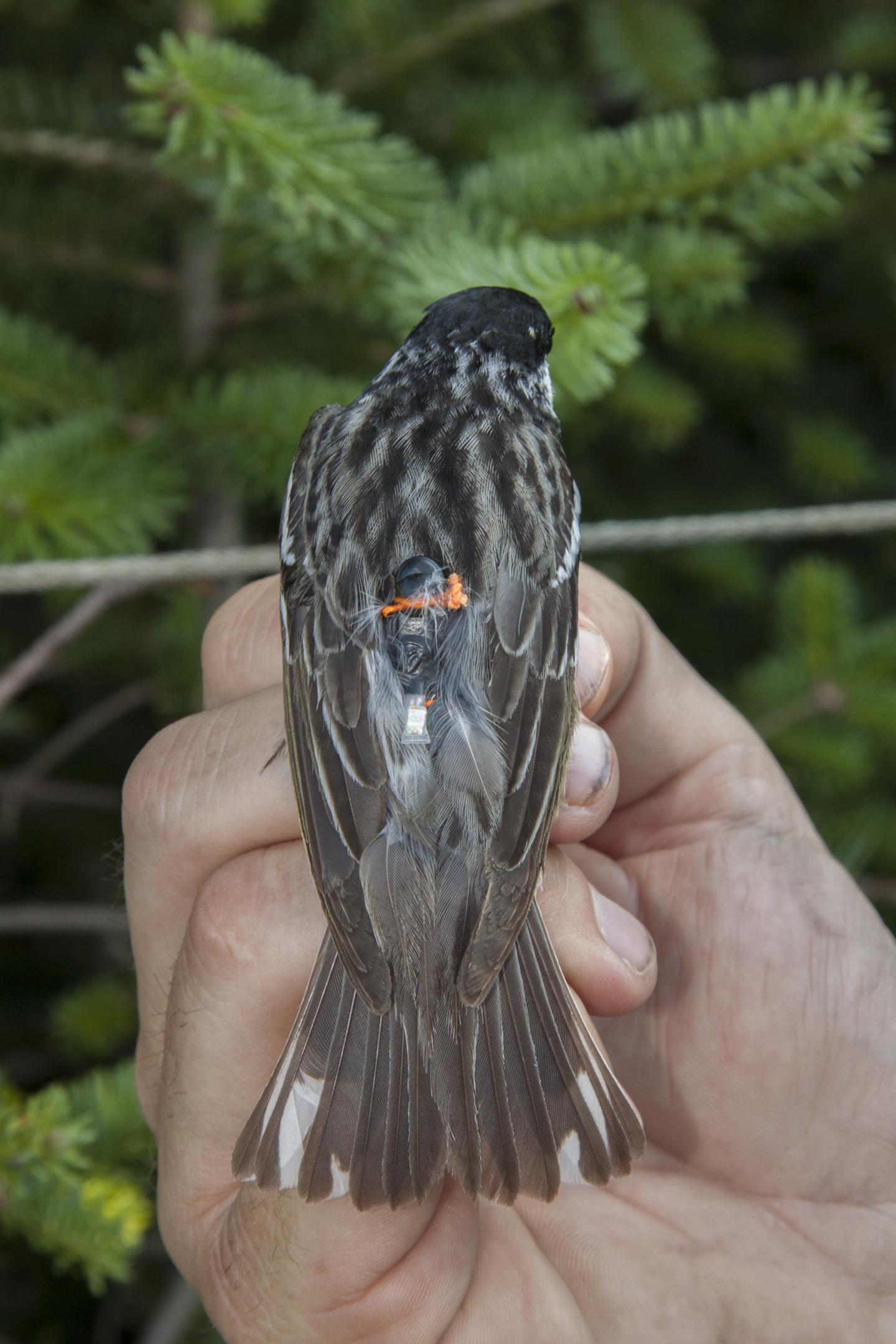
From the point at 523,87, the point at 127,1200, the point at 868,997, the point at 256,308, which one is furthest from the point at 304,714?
the point at 523,87

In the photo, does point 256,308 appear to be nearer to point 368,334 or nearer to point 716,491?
Result: point 368,334

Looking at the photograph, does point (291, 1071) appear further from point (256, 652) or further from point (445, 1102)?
point (256, 652)

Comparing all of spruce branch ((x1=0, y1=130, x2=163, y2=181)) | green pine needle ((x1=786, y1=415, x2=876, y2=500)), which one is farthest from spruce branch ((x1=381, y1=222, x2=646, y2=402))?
green pine needle ((x1=786, y1=415, x2=876, y2=500))

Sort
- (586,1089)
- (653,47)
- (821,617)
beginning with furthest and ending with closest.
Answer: (821,617), (653,47), (586,1089)

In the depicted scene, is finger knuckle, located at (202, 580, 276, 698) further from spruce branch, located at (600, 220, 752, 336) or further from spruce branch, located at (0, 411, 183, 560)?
spruce branch, located at (600, 220, 752, 336)

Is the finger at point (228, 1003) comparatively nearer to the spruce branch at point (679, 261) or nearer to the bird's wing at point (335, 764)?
the bird's wing at point (335, 764)

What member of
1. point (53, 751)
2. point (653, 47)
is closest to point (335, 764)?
point (53, 751)
